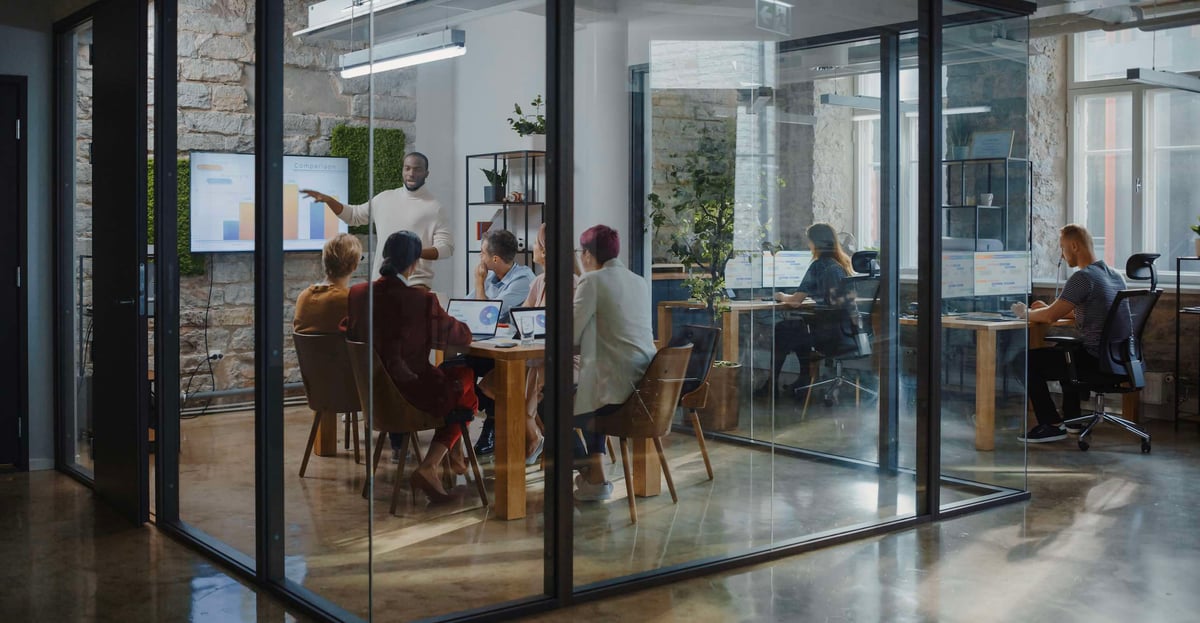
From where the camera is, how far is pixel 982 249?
5805 millimetres

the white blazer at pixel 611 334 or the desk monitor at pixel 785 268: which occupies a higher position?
the desk monitor at pixel 785 268

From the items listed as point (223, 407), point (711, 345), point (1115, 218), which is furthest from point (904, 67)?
point (1115, 218)

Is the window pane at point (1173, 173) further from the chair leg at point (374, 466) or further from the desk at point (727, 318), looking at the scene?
the chair leg at point (374, 466)

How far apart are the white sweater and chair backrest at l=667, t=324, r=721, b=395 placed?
3.35ft

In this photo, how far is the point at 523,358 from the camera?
13.4ft

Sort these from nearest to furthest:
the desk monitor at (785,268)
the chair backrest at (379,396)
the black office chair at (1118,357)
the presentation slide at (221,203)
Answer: the chair backrest at (379,396), the desk monitor at (785,268), the presentation slide at (221,203), the black office chair at (1118,357)

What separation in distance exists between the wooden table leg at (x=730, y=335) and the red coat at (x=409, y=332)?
1089mm

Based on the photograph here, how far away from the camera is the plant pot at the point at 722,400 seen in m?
4.52

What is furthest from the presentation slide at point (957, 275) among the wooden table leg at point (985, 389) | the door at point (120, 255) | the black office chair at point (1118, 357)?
the door at point (120, 255)

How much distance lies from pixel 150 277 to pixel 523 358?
89.4 inches

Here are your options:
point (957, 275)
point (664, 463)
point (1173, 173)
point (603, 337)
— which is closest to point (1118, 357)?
point (957, 275)

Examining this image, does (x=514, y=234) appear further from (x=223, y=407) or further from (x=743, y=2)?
(x=223, y=407)

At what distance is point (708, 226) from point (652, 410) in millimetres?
719

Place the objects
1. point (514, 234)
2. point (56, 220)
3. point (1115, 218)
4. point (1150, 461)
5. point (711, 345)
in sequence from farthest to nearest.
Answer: point (1115, 218), point (1150, 461), point (56, 220), point (711, 345), point (514, 234)
